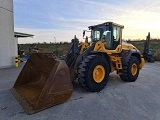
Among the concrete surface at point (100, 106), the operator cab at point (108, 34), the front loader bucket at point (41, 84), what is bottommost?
the concrete surface at point (100, 106)

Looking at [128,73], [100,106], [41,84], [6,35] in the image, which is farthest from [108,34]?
[6,35]

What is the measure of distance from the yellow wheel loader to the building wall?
628cm

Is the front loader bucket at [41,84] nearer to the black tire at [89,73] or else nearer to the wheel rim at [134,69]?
the black tire at [89,73]

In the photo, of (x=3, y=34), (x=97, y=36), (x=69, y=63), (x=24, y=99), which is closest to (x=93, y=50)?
(x=69, y=63)

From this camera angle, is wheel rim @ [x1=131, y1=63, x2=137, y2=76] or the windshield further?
wheel rim @ [x1=131, y1=63, x2=137, y2=76]

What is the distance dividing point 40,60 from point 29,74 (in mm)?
726

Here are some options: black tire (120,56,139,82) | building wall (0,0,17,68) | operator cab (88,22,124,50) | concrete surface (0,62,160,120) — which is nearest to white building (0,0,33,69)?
building wall (0,0,17,68)

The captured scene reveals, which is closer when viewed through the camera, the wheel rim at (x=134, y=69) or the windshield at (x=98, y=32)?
the windshield at (x=98, y=32)

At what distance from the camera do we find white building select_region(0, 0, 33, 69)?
1176 cm

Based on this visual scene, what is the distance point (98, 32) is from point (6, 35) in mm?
6906

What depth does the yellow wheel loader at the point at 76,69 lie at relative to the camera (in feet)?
15.6

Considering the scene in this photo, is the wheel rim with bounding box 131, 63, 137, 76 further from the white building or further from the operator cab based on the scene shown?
the white building

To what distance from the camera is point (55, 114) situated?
4.34m

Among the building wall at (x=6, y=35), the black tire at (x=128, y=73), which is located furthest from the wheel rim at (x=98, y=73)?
the building wall at (x=6, y=35)
